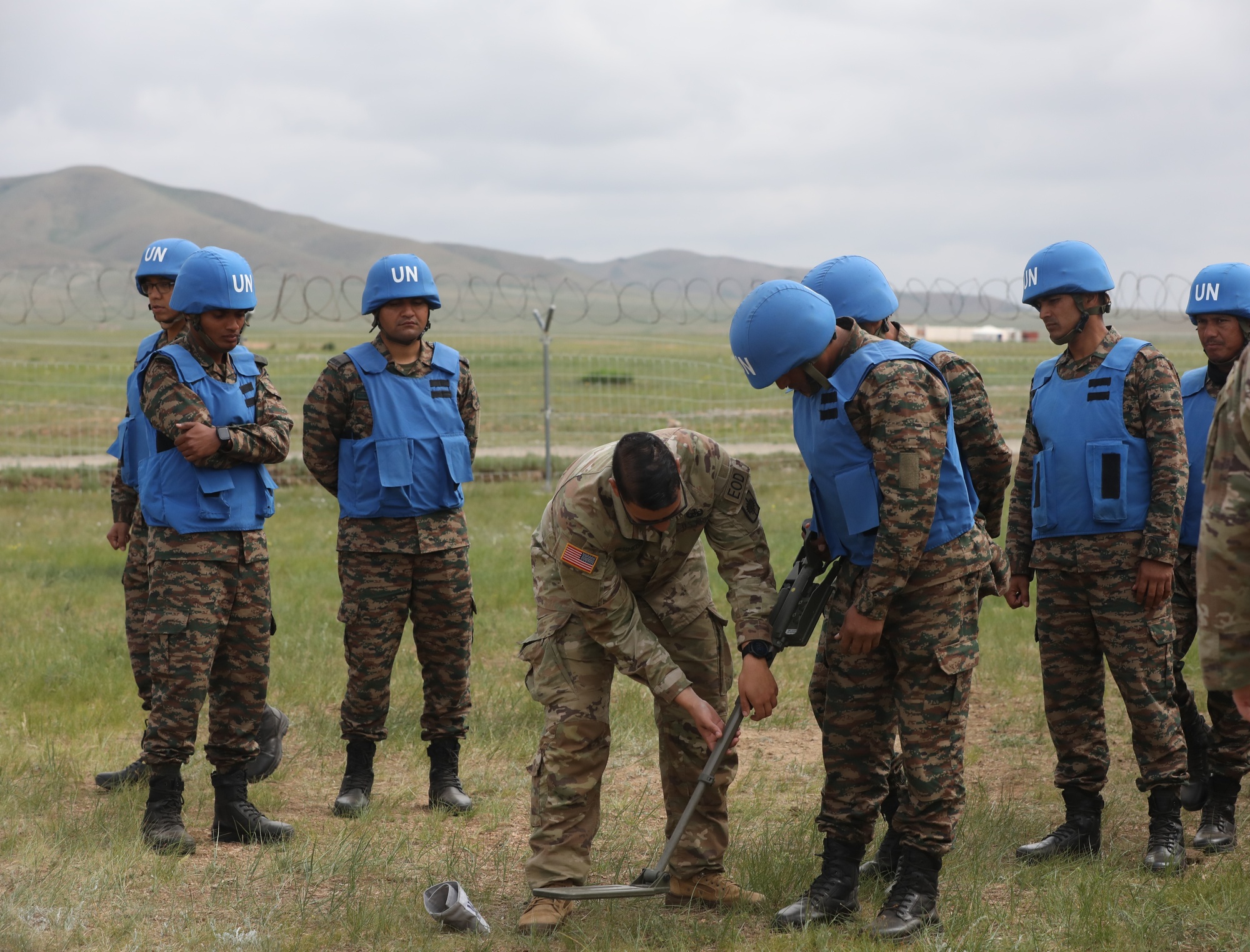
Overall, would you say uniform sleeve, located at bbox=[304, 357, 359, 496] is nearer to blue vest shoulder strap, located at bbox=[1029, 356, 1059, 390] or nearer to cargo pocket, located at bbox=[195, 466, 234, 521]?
cargo pocket, located at bbox=[195, 466, 234, 521]

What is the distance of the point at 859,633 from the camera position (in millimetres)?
3955

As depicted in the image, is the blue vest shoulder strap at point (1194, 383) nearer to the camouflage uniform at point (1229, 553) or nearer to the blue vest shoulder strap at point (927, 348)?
the blue vest shoulder strap at point (927, 348)

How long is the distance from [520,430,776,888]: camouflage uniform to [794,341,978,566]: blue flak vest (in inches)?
10.0

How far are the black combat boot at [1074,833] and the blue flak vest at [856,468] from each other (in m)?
1.54

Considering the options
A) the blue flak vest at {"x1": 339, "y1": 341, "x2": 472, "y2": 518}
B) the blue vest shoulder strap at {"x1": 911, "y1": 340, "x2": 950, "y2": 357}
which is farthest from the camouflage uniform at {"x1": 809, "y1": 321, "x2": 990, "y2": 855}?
the blue flak vest at {"x1": 339, "y1": 341, "x2": 472, "y2": 518}

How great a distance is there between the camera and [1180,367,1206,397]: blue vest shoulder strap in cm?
535

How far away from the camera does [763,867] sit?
14.8 feet

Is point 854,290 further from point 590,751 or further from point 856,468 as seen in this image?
point 590,751

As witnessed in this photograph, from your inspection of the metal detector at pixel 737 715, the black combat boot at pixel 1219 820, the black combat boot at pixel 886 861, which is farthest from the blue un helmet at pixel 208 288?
the black combat boot at pixel 1219 820

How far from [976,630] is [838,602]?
455mm

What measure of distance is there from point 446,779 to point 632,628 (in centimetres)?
193

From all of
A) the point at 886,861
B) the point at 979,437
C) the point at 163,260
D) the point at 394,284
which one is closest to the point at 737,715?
the point at 886,861

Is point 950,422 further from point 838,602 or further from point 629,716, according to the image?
point 629,716

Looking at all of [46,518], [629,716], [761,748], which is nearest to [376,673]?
[629,716]
